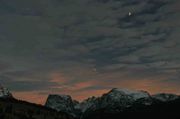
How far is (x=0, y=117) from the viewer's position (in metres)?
193

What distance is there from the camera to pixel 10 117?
199500 mm

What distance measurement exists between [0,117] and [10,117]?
288 inches
